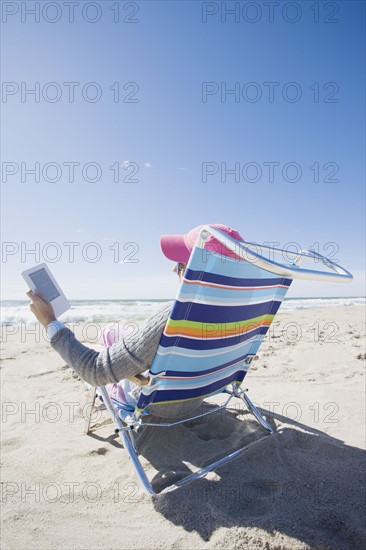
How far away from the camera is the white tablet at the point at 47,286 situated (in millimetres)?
1986

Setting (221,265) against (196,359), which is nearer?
(221,265)

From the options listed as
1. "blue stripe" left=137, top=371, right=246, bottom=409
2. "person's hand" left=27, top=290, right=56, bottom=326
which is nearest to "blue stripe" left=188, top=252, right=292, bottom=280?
"blue stripe" left=137, top=371, right=246, bottom=409

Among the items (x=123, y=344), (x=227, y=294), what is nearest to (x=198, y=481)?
(x=123, y=344)

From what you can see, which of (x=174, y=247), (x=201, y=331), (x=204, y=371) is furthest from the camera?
(x=204, y=371)

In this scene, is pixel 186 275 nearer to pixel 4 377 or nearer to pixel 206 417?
pixel 206 417

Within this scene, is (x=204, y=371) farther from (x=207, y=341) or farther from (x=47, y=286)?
(x=47, y=286)

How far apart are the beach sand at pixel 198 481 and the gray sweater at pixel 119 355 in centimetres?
66

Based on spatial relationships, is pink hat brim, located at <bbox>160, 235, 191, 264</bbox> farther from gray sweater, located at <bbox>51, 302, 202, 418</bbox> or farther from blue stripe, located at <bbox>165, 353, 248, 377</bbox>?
blue stripe, located at <bbox>165, 353, 248, 377</bbox>

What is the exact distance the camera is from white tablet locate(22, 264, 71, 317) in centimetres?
199

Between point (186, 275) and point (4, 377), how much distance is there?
3813 millimetres

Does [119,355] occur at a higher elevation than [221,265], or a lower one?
lower

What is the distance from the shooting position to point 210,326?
185 centimetres

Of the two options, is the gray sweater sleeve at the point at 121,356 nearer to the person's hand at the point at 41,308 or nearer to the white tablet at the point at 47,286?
the person's hand at the point at 41,308

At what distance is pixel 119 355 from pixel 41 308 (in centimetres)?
60
